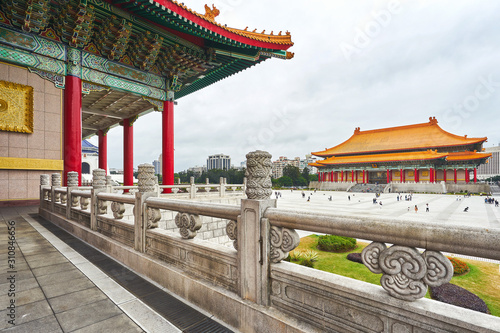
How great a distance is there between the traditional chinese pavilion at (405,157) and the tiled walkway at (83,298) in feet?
146

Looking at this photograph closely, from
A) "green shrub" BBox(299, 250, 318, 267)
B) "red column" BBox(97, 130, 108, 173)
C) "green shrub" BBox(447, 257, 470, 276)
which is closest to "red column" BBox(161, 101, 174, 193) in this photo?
"green shrub" BBox(299, 250, 318, 267)

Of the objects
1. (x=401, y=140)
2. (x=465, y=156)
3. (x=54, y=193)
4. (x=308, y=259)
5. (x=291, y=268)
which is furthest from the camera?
(x=401, y=140)

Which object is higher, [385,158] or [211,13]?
[211,13]

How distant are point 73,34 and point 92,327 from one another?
1170 cm

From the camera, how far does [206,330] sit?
2.44 metres

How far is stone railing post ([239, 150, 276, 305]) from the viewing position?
7.70ft

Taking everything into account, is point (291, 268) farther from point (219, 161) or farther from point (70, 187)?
point (219, 161)

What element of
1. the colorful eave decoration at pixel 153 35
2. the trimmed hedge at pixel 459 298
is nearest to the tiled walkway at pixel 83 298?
the trimmed hedge at pixel 459 298

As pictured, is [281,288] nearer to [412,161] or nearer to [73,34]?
[73,34]

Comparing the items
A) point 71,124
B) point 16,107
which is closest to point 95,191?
point 71,124

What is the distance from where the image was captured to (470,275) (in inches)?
284

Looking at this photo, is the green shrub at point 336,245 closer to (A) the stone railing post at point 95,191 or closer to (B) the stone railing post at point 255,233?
(A) the stone railing post at point 95,191

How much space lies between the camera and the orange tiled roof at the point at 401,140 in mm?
39844

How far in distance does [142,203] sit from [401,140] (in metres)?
51.5
